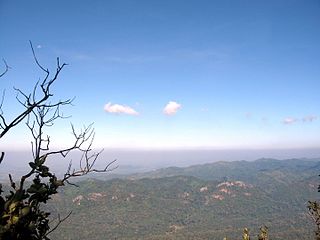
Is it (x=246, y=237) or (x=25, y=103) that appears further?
(x=246, y=237)

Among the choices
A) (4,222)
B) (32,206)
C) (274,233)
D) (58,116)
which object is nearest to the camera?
(4,222)

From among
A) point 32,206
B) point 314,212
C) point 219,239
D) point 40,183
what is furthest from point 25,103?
point 219,239

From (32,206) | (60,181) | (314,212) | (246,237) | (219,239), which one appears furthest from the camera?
(219,239)

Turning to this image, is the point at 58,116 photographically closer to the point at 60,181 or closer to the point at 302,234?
the point at 60,181

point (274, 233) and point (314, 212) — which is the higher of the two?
point (314, 212)

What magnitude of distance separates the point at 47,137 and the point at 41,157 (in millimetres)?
418

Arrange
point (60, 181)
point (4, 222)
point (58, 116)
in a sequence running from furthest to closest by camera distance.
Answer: point (58, 116)
point (60, 181)
point (4, 222)

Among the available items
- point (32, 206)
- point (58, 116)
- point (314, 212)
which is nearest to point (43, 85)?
point (58, 116)

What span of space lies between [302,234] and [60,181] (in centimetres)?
21294

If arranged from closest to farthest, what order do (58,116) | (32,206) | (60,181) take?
(32,206) → (60,181) → (58,116)

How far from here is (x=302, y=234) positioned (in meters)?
189

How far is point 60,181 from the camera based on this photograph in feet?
18.5

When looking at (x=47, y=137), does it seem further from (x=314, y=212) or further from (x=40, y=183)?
(x=314, y=212)

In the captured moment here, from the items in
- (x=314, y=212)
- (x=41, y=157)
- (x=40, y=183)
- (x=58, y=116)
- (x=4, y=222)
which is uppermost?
(x=58, y=116)
